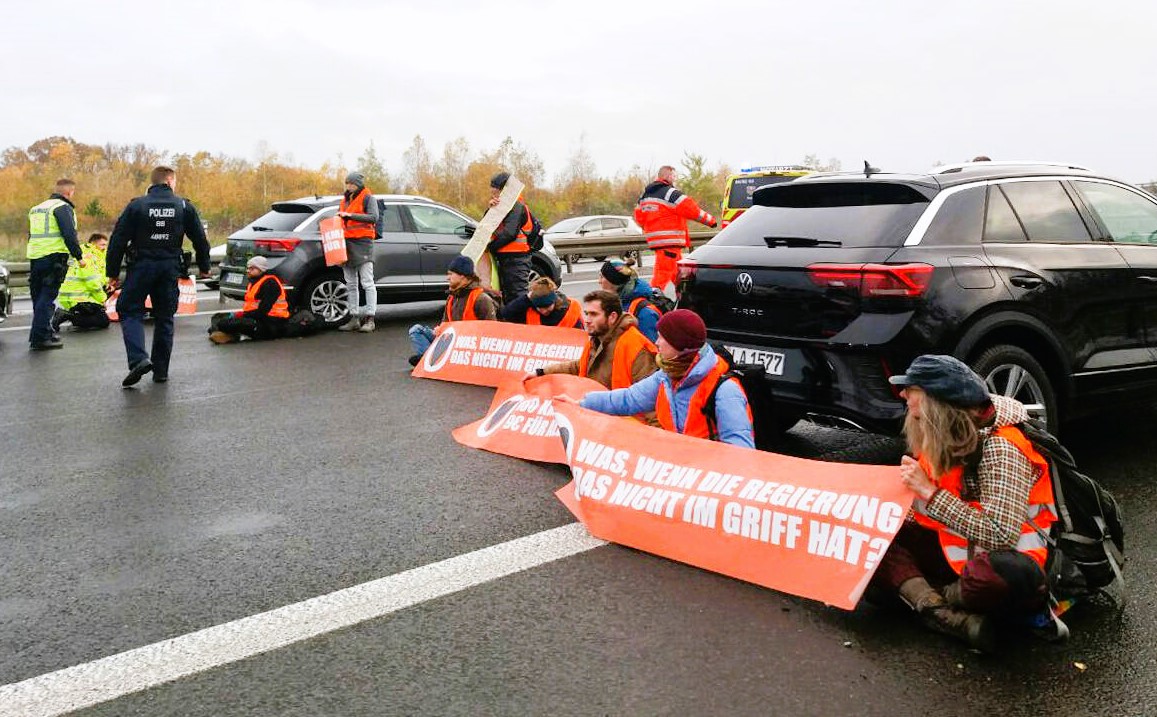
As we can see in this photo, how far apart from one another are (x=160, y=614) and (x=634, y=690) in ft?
6.32

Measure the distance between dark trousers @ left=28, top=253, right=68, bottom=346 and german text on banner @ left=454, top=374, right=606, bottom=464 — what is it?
7.24 m

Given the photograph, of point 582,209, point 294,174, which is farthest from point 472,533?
point 294,174

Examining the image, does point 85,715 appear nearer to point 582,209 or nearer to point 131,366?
point 131,366

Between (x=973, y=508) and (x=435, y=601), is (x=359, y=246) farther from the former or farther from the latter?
(x=973, y=508)

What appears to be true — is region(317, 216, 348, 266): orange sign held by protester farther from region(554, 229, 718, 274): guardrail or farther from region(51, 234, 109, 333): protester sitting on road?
region(554, 229, 718, 274): guardrail

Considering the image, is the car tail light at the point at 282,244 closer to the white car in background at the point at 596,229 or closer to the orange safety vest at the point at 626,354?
the orange safety vest at the point at 626,354

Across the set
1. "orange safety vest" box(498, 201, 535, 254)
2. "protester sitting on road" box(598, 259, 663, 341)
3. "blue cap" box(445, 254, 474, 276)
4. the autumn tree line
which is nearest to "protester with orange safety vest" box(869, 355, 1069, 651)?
"protester sitting on road" box(598, 259, 663, 341)

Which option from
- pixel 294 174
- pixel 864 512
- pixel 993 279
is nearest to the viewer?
pixel 864 512

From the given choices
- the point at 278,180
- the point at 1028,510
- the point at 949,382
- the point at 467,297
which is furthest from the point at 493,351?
the point at 278,180

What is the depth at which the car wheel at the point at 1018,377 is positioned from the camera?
5.39 m

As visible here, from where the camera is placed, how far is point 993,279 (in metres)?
5.44

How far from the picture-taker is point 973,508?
3.73 meters

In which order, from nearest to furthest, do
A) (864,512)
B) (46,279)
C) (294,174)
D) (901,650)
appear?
1. (901,650)
2. (864,512)
3. (46,279)
4. (294,174)

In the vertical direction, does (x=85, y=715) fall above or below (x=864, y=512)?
below
